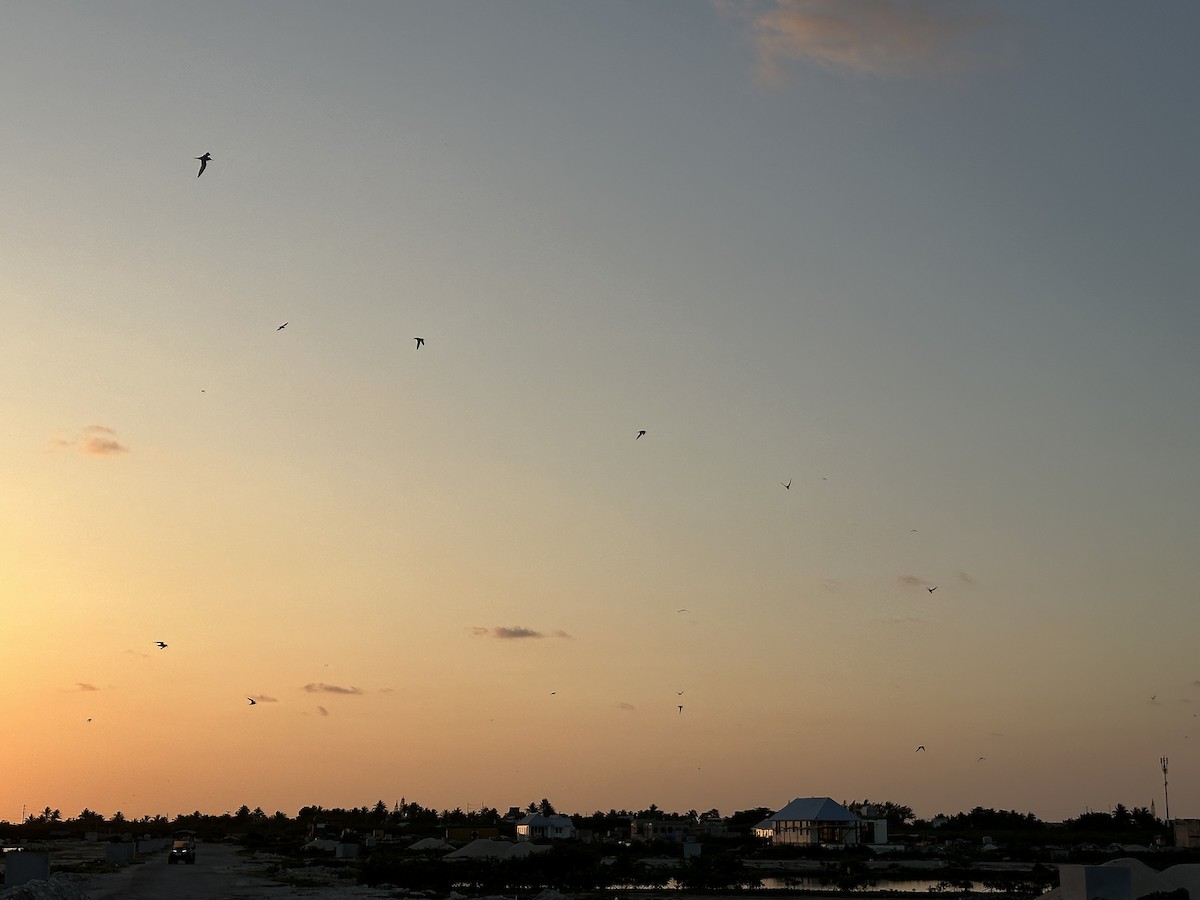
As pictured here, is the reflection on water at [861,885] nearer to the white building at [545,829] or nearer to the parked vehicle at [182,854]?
the parked vehicle at [182,854]

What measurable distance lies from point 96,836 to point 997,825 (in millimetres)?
124859

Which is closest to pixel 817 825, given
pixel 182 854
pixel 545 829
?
pixel 545 829

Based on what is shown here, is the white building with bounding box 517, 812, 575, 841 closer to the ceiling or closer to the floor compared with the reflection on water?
closer to the ceiling

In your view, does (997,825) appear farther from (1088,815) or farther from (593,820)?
(593,820)

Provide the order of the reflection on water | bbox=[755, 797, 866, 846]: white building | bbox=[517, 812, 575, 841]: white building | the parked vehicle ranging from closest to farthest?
the reflection on water < the parked vehicle < bbox=[755, 797, 866, 846]: white building < bbox=[517, 812, 575, 841]: white building

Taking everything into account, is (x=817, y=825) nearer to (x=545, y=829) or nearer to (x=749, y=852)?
(x=749, y=852)

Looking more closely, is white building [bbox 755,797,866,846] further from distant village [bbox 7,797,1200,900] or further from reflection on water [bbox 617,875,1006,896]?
reflection on water [bbox 617,875,1006,896]

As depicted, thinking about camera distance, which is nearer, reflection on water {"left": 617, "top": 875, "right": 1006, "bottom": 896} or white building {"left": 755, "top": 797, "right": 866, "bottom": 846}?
reflection on water {"left": 617, "top": 875, "right": 1006, "bottom": 896}


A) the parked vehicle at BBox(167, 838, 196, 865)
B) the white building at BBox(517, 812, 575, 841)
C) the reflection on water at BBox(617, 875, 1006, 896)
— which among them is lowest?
the parked vehicle at BBox(167, 838, 196, 865)

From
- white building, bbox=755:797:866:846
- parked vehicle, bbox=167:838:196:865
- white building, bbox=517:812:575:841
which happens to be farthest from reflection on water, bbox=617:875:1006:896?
white building, bbox=517:812:575:841

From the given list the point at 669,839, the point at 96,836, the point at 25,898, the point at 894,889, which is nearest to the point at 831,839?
the point at 669,839

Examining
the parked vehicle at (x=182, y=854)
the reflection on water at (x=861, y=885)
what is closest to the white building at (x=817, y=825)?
the reflection on water at (x=861, y=885)

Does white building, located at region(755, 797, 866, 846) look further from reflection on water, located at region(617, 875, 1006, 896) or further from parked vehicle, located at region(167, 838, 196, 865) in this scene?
parked vehicle, located at region(167, 838, 196, 865)

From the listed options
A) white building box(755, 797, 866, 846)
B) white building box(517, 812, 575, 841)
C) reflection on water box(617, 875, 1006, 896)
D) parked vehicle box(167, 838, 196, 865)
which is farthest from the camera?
white building box(517, 812, 575, 841)
